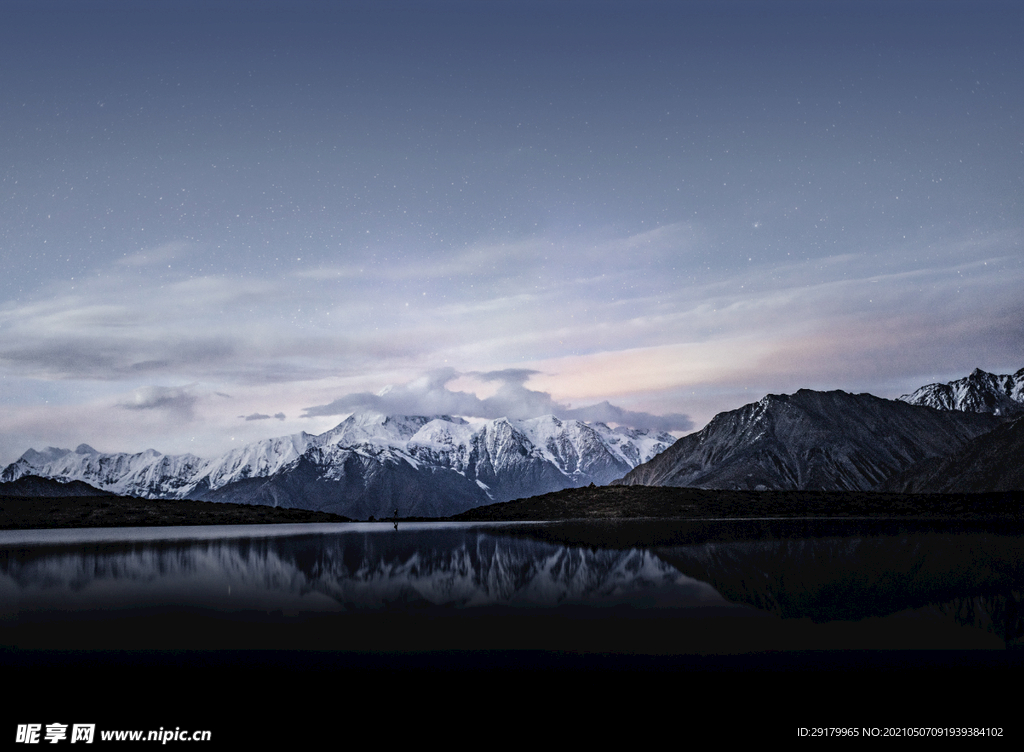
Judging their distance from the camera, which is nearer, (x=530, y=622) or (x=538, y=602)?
(x=530, y=622)

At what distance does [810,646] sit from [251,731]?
18432 millimetres

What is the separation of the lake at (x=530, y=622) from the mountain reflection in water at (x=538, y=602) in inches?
6.9

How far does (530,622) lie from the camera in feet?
96.8

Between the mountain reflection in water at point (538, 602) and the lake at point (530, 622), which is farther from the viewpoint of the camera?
the mountain reflection in water at point (538, 602)

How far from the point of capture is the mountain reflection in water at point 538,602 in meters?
26.4

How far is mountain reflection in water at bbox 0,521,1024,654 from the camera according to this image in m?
26.4

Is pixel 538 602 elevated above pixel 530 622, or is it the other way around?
pixel 530 622

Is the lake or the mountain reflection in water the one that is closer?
the lake

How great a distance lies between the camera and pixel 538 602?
35.4 metres

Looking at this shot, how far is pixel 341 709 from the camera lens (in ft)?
59.0

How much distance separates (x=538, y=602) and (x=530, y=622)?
19.6 ft

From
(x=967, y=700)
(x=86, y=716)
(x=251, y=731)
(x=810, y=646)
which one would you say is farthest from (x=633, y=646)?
(x=86, y=716)

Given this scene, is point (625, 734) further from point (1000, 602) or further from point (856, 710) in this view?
point (1000, 602)

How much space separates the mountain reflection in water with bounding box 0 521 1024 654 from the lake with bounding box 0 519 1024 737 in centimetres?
17
